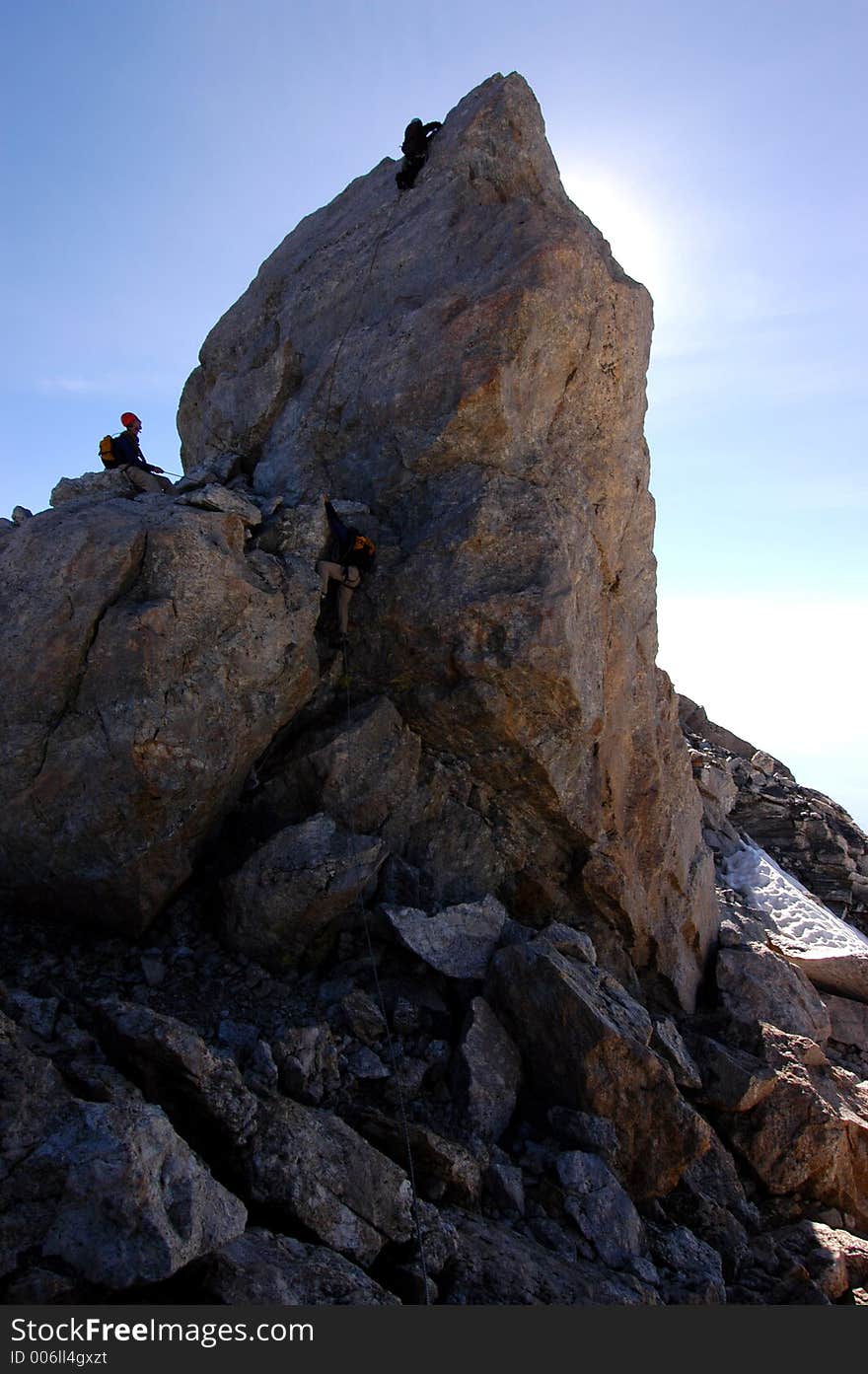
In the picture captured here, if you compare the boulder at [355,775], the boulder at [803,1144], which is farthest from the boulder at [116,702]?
the boulder at [803,1144]

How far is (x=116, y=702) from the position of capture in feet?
28.6

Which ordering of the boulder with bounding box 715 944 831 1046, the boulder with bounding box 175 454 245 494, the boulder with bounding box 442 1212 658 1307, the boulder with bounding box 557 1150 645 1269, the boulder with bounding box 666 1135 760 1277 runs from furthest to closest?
the boulder with bounding box 715 944 831 1046, the boulder with bounding box 175 454 245 494, the boulder with bounding box 666 1135 760 1277, the boulder with bounding box 557 1150 645 1269, the boulder with bounding box 442 1212 658 1307

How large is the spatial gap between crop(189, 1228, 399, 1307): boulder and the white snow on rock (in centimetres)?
1147

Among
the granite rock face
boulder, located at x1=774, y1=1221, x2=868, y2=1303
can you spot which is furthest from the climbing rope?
the granite rock face

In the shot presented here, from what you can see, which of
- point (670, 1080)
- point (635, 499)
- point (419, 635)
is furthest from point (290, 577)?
point (670, 1080)

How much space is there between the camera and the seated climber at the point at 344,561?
10.5m

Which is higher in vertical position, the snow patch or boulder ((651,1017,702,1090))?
the snow patch

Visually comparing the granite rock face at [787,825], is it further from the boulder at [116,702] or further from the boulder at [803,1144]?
the boulder at [116,702]

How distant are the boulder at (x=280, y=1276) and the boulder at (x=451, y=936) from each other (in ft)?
11.6

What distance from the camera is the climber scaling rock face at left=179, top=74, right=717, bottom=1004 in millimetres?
10742

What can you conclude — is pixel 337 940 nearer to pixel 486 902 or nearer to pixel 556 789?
pixel 486 902

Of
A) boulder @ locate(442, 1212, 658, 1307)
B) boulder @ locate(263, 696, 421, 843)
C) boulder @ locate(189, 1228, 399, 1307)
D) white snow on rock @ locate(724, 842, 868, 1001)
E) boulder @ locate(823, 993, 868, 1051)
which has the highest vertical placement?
boulder @ locate(263, 696, 421, 843)

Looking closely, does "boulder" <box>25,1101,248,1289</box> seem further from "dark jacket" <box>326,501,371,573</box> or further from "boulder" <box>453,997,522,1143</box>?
"dark jacket" <box>326,501,371,573</box>

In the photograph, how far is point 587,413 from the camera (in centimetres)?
1245
